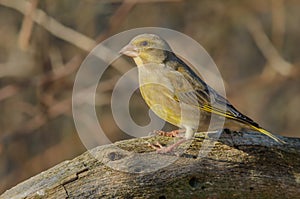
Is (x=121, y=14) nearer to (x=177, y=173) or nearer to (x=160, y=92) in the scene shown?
(x=160, y=92)

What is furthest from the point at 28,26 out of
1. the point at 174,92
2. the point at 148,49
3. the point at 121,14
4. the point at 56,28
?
the point at 174,92

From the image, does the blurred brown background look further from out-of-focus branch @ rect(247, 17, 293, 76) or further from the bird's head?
the bird's head

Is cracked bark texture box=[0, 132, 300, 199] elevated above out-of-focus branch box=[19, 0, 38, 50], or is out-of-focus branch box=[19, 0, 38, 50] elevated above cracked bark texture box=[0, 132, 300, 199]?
out-of-focus branch box=[19, 0, 38, 50]

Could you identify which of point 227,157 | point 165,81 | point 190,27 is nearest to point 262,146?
point 227,157

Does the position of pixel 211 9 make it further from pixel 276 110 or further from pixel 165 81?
pixel 165 81

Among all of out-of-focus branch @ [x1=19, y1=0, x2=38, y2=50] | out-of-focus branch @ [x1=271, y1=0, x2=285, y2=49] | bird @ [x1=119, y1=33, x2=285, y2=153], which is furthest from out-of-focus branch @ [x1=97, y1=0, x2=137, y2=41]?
out-of-focus branch @ [x1=271, y1=0, x2=285, y2=49]

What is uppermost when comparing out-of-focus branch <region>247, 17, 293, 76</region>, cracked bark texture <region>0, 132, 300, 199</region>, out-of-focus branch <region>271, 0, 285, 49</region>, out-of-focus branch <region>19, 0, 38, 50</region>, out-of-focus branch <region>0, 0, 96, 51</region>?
out-of-focus branch <region>271, 0, 285, 49</region>

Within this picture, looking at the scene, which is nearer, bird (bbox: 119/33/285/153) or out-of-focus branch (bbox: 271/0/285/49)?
bird (bbox: 119/33/285/153)
